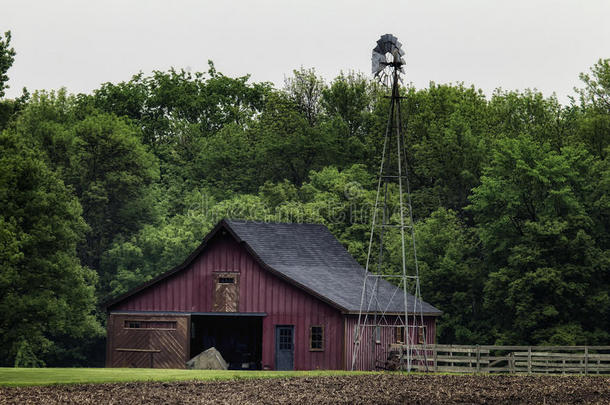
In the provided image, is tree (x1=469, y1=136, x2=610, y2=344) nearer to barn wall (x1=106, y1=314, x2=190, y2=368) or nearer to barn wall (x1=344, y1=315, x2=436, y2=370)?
barn wall (x1=344, y1=315, x2=436, y2=370)

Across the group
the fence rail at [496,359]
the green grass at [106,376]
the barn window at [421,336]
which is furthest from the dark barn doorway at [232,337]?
the green grass at [106,376]

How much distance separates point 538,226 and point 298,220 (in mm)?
19873

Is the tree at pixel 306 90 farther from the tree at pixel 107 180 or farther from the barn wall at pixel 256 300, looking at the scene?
the barn wall at pixel 256 300

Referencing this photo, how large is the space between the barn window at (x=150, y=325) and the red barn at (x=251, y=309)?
0.05 metres

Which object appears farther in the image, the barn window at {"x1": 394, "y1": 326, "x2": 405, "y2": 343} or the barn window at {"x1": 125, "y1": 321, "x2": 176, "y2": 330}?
the barn window at {"x1": 125, "y1": 321, "x2": 176, "y2": 330}

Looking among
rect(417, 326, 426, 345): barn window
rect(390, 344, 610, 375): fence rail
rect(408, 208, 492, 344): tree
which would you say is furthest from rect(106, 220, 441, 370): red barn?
rect(408, 208, 492, 344): tree

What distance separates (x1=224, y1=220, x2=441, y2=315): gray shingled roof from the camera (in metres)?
47.2

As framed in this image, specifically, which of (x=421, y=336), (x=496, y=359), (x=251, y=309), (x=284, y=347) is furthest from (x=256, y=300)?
(x=496, y=359)

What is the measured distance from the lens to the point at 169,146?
85688mm

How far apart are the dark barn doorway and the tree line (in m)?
8.32

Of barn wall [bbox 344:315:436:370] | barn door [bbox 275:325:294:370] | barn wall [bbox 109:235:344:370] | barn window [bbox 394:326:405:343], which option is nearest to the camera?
barn wall [bbox 344:315:436:370]

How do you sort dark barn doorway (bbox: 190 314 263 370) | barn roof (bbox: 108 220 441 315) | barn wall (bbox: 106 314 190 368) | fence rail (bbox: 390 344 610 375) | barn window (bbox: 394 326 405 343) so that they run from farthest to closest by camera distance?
dark barn doorway (bbox: 190 314 263 370), barn wall (bbox: 106 314 190 368), barn window (bbox: 394 326 405 343), barn roof (bbox: 108 220 441 315), fence rail (bbox: 390 344 610 375)

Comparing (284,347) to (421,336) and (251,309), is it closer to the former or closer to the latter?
(251,309)

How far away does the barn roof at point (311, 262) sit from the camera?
4694 centimetres
